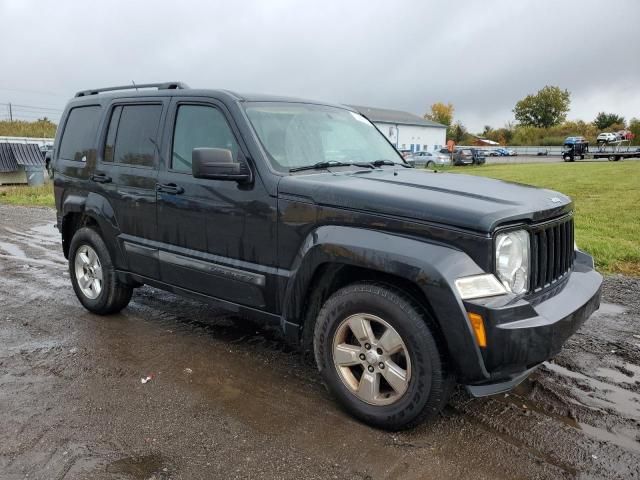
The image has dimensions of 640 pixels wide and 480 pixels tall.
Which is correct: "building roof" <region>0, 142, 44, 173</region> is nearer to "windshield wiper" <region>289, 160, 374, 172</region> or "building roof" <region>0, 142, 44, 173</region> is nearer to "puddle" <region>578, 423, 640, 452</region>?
"windshield wiper" <region>289, 160, 374, 172</region>

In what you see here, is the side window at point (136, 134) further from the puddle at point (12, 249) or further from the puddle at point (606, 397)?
the puddle at point (12, 249)

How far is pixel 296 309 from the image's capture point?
352 centimetres

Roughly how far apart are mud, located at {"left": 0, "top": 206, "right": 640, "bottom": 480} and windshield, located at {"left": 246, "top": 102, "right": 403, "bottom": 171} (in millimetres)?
1593

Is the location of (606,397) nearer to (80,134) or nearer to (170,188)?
(170,188)

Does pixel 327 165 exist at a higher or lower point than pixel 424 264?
higher

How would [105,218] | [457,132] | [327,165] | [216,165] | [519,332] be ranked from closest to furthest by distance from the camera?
[519,332]
[216,165]
[327,165]
[105,218]
[457,132]

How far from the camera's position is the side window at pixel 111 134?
192 inches

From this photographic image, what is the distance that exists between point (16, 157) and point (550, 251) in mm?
23049

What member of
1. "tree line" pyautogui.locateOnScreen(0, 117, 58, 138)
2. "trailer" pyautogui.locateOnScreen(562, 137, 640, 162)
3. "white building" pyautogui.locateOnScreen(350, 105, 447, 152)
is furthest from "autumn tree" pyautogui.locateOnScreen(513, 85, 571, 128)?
"tree line" pyautogui.locateOnScreen(0, 117, 58, 138)

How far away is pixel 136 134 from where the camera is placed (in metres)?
4.64

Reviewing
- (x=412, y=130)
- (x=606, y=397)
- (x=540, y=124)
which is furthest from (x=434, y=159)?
(x=540, y=124)

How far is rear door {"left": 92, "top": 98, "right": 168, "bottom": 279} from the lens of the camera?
445cm

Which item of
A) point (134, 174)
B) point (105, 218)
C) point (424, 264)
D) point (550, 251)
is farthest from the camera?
point (105, 218)

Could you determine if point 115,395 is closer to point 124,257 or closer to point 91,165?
point 124,257
